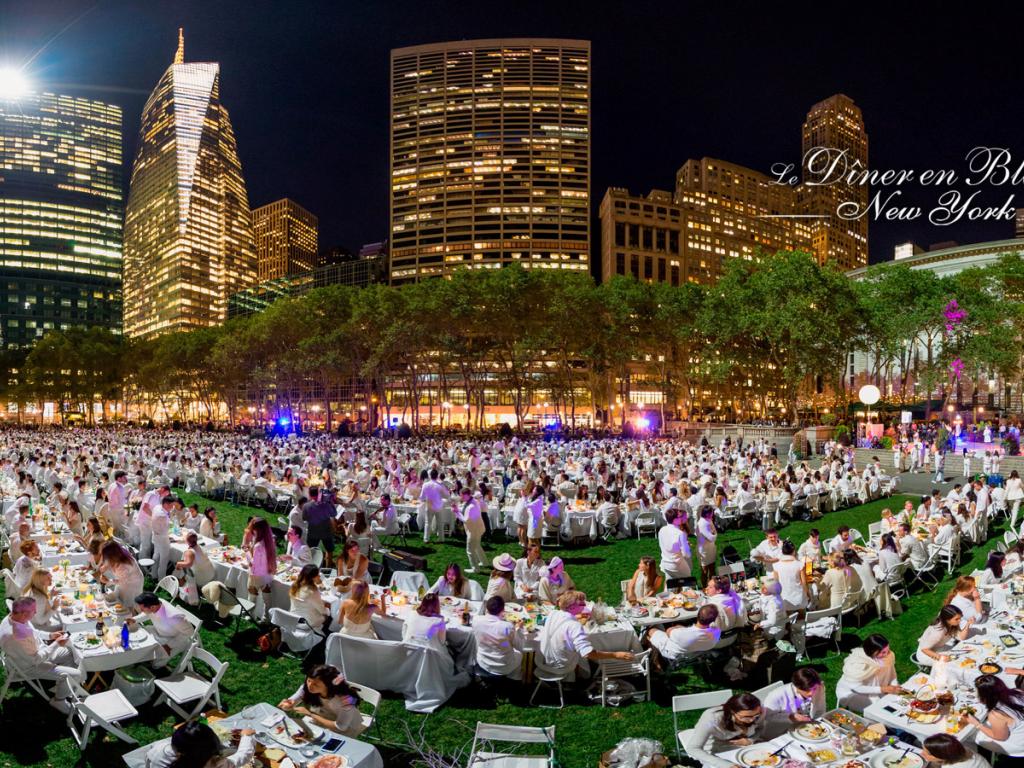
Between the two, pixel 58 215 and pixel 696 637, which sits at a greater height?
pixel 58 215

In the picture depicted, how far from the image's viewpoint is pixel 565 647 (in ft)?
22.0

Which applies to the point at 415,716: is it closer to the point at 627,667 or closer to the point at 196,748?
the point at 627,667

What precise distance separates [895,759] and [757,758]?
0.94 m

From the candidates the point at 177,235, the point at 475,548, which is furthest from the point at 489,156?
the point at 475,548

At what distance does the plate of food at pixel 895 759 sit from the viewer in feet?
14.7

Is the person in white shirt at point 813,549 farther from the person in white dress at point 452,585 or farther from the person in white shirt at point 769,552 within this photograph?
the person in white dress at point 452,585

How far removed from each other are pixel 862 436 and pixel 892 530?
28.2m

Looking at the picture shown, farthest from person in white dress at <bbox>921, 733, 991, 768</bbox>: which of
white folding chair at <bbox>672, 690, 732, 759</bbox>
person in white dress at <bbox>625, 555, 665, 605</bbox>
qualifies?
person in white dress at <bbox>625, 555, 665, 605</bbox>

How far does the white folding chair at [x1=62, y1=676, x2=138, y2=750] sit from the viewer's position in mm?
5312

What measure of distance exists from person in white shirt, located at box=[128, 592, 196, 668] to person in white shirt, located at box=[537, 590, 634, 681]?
144 inches

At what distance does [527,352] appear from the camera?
155ft

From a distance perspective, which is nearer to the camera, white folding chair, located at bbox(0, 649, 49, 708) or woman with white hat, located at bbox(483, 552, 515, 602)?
white folding chair, located at bbox(0, 649, 49, 708)

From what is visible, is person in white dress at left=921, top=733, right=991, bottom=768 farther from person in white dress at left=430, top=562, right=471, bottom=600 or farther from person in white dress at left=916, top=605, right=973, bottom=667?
person in white dress at left=430, top=562, right=471, bottom=600

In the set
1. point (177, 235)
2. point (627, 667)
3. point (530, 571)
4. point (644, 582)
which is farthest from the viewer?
point (177, 235)
